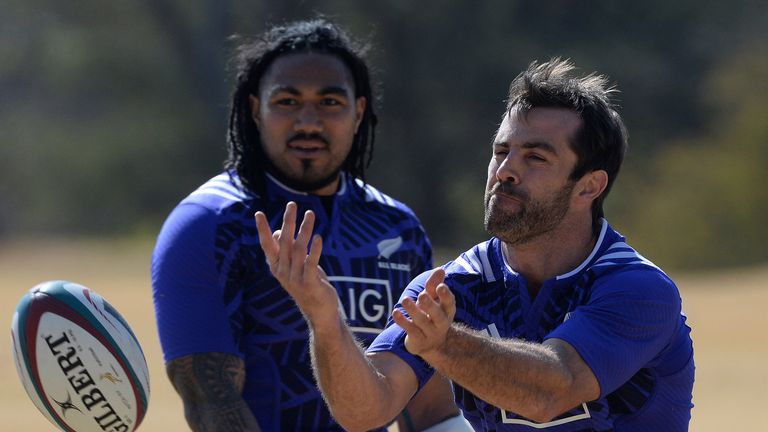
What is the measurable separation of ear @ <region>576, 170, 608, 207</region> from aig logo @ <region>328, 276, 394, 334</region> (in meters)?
1.08

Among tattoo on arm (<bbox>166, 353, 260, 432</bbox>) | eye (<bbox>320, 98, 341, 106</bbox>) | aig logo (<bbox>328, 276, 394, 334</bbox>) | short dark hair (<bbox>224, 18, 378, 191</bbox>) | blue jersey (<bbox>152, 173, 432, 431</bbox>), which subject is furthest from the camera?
short dark hair (<bbox>224, 18, 378, 191</bbox>)

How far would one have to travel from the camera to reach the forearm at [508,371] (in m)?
3.54

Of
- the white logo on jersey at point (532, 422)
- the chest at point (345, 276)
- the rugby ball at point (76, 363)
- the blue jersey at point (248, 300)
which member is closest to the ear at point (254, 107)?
the blue jersey at point (248, 300)

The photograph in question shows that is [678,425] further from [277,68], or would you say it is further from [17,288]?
[17,288]

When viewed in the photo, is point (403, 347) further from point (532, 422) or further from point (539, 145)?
point (539, 145)

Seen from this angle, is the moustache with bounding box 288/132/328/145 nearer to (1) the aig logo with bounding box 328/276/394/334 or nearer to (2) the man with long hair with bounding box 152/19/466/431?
(2) the man with long hair with bounding box 152/19/466/431

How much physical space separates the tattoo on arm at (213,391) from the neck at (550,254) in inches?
44.7

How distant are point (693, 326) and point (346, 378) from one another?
49.2 ft

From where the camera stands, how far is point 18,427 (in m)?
11.0

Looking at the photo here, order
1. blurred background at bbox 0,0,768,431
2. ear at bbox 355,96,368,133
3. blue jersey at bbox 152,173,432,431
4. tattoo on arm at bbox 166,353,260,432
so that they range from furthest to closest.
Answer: blurred background at bbox 0,0,768,431 → ear at bbox 355,96,368,133 → blue jersey at bbox 152,173,432,431 → tattoo on arm at bbox 166,353,260,432

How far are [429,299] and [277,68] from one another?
204cm

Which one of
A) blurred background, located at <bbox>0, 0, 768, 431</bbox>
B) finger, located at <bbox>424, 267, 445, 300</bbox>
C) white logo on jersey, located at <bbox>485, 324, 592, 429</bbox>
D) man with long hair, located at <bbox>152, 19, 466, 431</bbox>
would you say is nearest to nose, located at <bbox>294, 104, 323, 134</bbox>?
man with long hair, located at <bbox>152, 19, 466, 431</bbox>

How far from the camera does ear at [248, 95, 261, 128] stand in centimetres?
528

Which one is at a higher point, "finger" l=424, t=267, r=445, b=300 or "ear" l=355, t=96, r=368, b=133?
"ear" l=355, t=96, r=368, b=133
